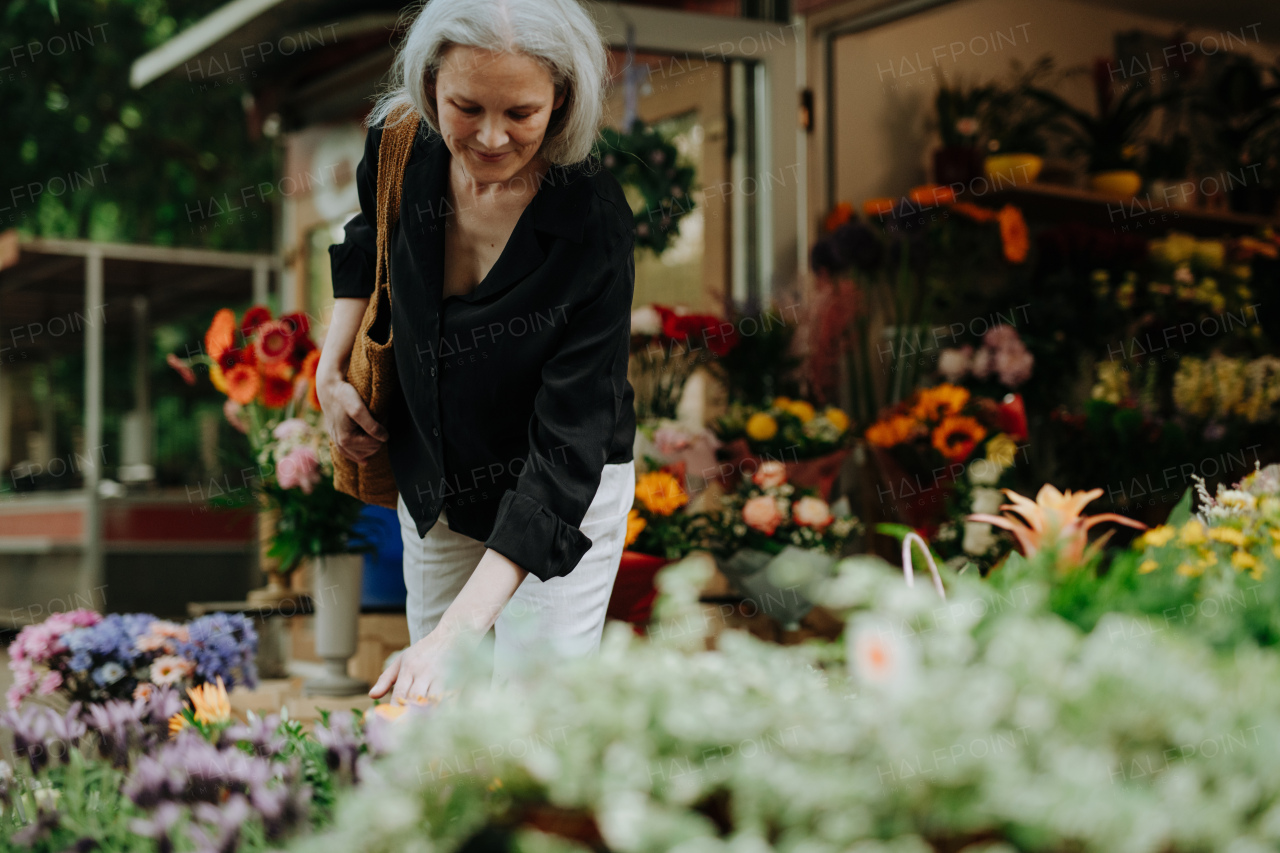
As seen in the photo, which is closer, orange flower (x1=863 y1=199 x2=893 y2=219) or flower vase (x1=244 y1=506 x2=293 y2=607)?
flower vase (x1=244 y1=506 x2=293 y2=607)

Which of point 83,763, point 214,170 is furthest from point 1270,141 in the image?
point 214,170

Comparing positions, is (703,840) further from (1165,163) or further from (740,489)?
(1165,163)

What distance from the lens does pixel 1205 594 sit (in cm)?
91

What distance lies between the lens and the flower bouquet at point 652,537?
8.43ft

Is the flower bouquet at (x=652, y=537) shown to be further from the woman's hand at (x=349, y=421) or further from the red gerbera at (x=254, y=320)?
the woman's hand at (x=349, y=421)

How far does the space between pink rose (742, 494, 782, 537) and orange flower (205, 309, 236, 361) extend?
47.8 inches

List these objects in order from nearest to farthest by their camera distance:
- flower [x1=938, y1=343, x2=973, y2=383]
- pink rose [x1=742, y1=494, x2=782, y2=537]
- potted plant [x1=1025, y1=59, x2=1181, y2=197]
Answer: pink rose [x1=742, y1=494, x2=782, y2=537] → flower [x1=938, y1=343, x2=973, y2=383] → potted plant [x1=1025, y1=59, x2=1181, y2=197]

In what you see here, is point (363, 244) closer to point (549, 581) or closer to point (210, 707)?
point (549, 581)

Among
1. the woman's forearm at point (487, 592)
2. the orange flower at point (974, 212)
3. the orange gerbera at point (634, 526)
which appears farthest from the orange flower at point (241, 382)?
the orange flower at point (974, 212)

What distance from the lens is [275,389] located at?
8.48 feet

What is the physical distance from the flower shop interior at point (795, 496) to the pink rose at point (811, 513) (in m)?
0.01

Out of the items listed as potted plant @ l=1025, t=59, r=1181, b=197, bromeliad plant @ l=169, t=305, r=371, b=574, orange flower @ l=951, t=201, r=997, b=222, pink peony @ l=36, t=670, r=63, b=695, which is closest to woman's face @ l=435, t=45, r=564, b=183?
pink peony @ l=36, t=670, r=63, b=695

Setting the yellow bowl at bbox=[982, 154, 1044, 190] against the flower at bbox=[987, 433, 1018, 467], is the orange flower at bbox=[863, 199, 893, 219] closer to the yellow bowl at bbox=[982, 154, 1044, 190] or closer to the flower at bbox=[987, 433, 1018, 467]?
the yellow bowl at bbox=[982, 154, 1044, 190]

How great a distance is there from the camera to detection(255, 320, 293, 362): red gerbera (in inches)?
100.0
